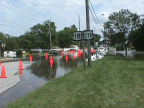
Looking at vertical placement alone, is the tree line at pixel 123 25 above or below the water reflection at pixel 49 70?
above

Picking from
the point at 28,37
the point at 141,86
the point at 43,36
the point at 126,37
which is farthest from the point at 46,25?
the point at 141,86

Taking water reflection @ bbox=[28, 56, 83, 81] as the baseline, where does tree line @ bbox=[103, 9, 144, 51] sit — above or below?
above

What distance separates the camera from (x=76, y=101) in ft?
18.9

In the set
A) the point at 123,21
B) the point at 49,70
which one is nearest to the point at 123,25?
the point at 123,21

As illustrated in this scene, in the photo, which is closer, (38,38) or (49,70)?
(49,70)

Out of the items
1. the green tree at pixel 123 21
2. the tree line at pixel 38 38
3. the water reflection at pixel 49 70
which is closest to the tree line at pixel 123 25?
the green tree at pixel 123 21

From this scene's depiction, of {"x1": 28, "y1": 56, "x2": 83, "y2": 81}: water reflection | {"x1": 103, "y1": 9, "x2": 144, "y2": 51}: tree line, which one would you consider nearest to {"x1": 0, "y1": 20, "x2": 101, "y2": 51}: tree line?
{"x1": 103, "y1": 9, "x2": 144, "y2": 51}: tree line

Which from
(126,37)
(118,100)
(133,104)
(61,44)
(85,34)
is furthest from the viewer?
(61,44)

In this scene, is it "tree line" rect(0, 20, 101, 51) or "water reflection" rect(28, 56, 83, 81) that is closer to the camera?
"water reflection" rect(28, 56, 83, 81)

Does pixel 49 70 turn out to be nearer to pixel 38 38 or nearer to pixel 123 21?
pixel 123 21

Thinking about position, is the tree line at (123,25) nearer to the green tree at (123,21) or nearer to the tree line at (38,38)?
the green tree at (123,21)

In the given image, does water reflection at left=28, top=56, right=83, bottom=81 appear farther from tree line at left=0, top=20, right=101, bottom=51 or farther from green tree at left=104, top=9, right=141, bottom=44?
tree line at left=0, top=20, right=101, bottom=51

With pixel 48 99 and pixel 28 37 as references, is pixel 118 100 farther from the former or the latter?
pixel 28 37

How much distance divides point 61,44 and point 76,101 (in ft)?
246
